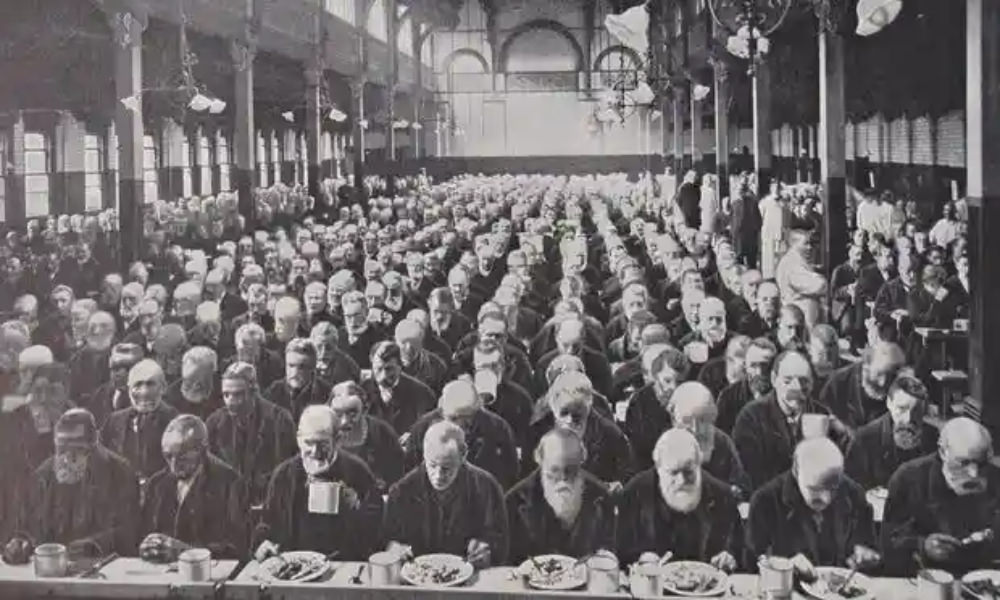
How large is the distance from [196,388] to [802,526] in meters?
3.60

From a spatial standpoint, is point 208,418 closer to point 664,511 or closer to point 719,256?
point 664,511

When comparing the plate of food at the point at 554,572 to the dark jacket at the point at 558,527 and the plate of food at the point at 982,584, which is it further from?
the plate of food at the point at 982,584

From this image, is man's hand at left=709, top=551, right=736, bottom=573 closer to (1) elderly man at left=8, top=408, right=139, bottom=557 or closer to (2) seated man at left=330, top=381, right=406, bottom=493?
(2) seated man at left=330, top=381, right=406, bottom=493

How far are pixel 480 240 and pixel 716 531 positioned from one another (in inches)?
232

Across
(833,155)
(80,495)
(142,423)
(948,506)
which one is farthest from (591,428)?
(833,155)

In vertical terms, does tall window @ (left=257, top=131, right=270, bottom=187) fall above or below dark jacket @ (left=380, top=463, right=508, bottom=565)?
above

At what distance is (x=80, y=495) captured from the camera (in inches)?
246

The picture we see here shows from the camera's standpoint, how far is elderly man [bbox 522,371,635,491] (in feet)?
21.4

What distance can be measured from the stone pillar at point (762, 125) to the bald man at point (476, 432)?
5962 mm

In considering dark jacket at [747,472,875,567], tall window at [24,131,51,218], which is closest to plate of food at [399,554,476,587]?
dark jacket at [747,472,875,567]

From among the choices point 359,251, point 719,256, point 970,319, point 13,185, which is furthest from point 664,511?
point 13,185

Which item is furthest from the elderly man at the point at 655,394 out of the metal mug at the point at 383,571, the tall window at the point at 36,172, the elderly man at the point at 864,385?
the tall window at the point at 36,172

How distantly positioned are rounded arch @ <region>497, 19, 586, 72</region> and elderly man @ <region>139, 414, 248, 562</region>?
3.99m

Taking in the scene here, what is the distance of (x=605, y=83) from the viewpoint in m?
9.53
